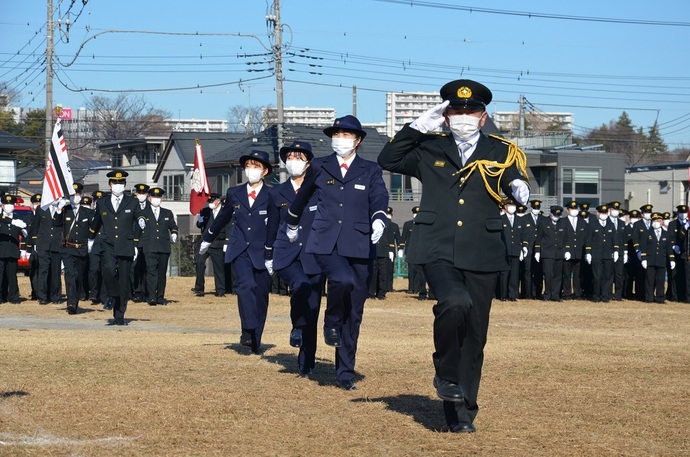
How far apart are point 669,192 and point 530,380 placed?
65.9 meters

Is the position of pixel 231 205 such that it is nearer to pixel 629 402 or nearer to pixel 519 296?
pixel 629 402

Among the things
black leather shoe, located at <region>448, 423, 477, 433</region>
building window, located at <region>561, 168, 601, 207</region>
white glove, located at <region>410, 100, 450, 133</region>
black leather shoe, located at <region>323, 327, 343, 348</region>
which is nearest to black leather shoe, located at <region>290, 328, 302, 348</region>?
black leather shoe, located at <region>323, 327, 343, 348</region>

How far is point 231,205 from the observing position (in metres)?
13.6

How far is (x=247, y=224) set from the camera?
13367 mm

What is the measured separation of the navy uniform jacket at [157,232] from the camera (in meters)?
24.8

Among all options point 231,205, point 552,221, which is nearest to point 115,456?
point 231,205

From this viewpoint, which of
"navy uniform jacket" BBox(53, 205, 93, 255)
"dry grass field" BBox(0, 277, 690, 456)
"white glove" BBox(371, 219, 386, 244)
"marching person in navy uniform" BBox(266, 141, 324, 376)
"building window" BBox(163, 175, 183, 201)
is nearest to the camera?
"dry grass field" BBox(0, 277, 690, 456)

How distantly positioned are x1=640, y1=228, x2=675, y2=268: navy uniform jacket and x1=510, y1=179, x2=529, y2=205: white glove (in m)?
21.5

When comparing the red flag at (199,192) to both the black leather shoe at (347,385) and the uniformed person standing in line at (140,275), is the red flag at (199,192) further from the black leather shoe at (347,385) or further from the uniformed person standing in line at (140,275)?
the black leather shoe at (347,385)

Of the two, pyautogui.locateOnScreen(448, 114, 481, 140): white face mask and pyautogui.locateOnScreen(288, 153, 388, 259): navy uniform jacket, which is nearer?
pyautogui.locateOnScreen(448, 114, 481, 140): white face mask

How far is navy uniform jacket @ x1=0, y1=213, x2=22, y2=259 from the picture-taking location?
2425 centimetres

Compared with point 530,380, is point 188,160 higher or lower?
higher

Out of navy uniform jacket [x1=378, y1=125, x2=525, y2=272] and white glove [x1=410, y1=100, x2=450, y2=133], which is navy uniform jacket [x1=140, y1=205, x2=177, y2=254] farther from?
white glove [x1=410, y1=100, x2=450, y2=133]

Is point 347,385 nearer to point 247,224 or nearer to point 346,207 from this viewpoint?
point 346,207
